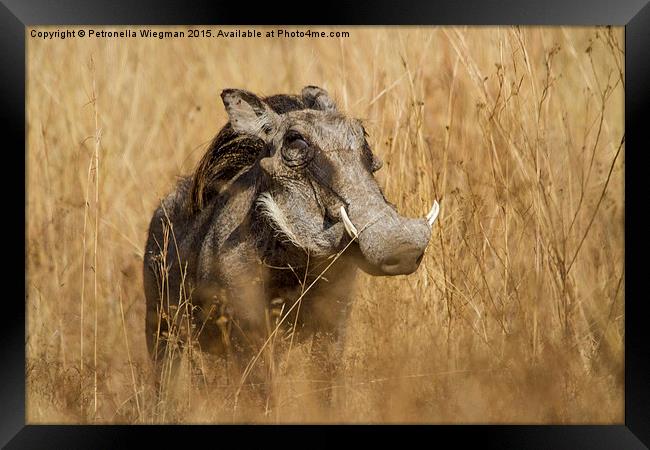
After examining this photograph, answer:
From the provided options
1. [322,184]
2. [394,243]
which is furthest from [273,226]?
[394,243]

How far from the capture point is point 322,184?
652 centimetres

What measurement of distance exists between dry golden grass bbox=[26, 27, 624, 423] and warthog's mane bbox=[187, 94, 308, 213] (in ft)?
2.35

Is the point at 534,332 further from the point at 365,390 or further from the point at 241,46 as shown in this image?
the point at 241,46

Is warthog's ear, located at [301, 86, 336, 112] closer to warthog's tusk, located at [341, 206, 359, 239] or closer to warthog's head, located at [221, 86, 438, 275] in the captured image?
warthog's head, located at [221, 86, 438, 275]

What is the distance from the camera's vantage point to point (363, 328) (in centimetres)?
713

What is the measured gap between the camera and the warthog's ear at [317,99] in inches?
272

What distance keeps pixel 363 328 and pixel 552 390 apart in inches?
47.4

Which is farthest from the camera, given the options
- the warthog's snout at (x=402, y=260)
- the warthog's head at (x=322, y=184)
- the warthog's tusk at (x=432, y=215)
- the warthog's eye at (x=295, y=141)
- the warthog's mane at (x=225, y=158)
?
the warthog's mane at (x=225, y=158)

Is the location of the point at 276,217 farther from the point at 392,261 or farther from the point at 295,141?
the point at 392,261

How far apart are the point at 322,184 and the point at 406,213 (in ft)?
4.63

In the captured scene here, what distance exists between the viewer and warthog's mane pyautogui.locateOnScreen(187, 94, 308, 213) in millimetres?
7016

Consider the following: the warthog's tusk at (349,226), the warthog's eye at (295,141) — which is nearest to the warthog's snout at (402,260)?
the warthog's tusk at (349,226)

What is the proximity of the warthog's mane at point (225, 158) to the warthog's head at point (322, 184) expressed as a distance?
0.09m
